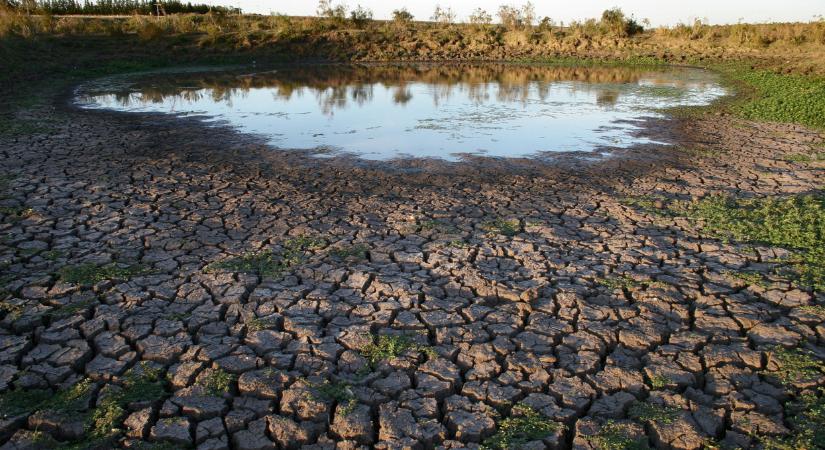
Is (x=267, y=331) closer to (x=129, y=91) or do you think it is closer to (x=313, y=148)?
(x=313, y=148)

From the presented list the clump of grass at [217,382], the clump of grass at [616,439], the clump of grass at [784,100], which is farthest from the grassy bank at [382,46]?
the clump of grass at [217,382]

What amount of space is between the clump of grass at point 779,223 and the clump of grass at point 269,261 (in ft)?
14.8

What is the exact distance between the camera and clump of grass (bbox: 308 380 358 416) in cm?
361

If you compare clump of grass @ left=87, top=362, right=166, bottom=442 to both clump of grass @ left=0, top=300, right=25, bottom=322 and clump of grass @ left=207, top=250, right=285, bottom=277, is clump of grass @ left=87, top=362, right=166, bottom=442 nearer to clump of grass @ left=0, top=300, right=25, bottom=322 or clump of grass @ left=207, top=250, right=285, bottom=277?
clump of grass @ left=0, top=300, right=25, bottom=322

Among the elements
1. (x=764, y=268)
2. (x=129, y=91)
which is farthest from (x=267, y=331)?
(x=129, y=91)

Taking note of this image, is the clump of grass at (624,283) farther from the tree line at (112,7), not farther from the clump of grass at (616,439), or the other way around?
the tree line at (112,7)

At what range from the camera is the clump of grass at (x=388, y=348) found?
415cm


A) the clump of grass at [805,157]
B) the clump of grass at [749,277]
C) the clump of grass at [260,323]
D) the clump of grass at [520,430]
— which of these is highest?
the clump of grass at [805,157]

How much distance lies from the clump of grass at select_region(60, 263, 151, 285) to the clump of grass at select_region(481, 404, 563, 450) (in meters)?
3.72

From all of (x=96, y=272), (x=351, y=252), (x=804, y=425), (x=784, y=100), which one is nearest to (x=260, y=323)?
(x=351, y=252)

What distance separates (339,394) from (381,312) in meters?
1.11

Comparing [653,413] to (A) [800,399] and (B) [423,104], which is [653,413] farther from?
(B) [423,104]

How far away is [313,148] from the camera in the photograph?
10.7 meters

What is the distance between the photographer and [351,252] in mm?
5969
